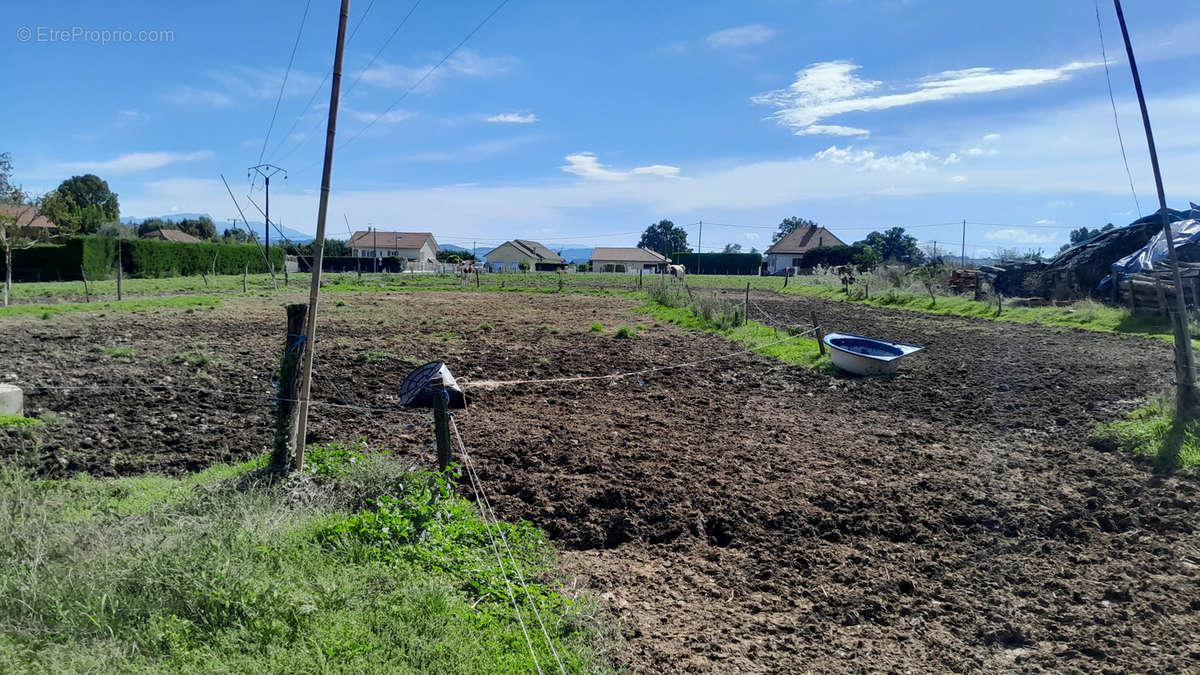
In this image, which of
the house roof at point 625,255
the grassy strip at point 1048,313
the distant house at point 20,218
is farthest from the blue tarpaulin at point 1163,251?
the house roof at point 625,255

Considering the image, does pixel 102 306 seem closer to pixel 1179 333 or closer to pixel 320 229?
pixel 320 229

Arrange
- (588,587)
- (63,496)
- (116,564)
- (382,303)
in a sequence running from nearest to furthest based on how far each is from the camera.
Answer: (116,564), (588,587), (63,496), (382,303)

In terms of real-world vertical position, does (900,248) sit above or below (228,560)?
above

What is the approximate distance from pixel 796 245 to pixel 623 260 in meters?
28.9

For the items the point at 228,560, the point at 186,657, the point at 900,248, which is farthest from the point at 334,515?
the point at 900,248

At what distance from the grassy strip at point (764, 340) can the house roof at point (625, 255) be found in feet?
295

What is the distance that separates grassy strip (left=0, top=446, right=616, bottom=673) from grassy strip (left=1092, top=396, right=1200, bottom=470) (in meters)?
6.34

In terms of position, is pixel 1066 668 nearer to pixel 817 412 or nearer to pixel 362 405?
pixel 817 412

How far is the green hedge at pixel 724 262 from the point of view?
Result: 286 ft

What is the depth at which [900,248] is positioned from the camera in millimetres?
85438

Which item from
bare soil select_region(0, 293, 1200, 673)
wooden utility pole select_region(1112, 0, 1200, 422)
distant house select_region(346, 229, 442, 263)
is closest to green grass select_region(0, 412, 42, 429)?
bare soil select_region(0, 293, 1200, 673)

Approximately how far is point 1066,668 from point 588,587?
270cm

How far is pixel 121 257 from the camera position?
132 ft

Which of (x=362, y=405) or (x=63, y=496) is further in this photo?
(x=362, y=405)
